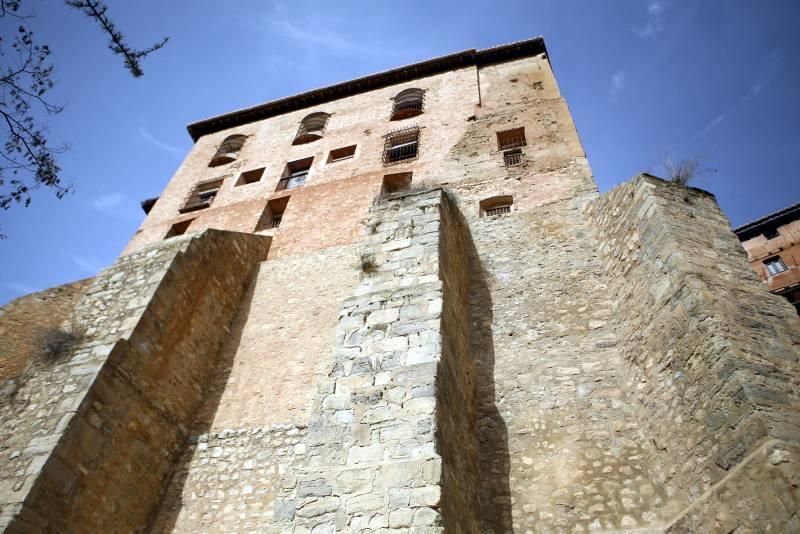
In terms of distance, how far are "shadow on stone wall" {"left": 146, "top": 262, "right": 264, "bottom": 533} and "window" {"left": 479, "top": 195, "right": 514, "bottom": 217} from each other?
4.91 metres

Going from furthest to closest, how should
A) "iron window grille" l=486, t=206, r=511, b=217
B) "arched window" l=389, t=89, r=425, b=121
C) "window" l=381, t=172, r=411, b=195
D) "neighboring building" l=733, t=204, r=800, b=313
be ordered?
"neighboring building" l=733, t=204, r=800, b=313, "arched window" l=389, t=89, r=425, b=121, "window" l=381, t=172, r=411, b=195, "iron window grille" l=486, t=206, r=511, b=217

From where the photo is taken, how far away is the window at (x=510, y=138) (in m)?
12.5

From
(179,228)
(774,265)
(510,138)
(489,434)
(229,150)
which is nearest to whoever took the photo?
(489,434)

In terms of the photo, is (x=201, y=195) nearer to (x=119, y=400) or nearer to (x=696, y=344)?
(x=119, y=400)

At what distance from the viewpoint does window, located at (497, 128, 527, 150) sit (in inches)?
491

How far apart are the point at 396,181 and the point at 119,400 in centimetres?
817

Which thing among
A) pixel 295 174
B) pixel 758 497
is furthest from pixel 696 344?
pixel 295 174

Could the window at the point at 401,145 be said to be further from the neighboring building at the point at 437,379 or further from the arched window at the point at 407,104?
the neighboring building at the point at 437,379

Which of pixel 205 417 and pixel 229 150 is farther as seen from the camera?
pixel 229 150

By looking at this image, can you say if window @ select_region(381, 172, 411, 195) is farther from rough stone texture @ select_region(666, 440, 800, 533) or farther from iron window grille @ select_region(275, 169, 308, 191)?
rough stone texture @ select_region(666, 440, 800, 533)

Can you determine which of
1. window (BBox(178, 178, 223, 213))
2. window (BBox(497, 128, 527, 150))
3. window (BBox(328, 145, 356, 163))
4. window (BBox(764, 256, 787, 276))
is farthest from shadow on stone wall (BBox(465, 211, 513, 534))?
window (BBox(764, 256, 787, 276))

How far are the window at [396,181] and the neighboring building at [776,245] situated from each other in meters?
15.4

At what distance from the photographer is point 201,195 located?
1608 centimetres

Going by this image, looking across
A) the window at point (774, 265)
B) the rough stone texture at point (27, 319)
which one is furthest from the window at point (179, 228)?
the window at point (774, 265)
